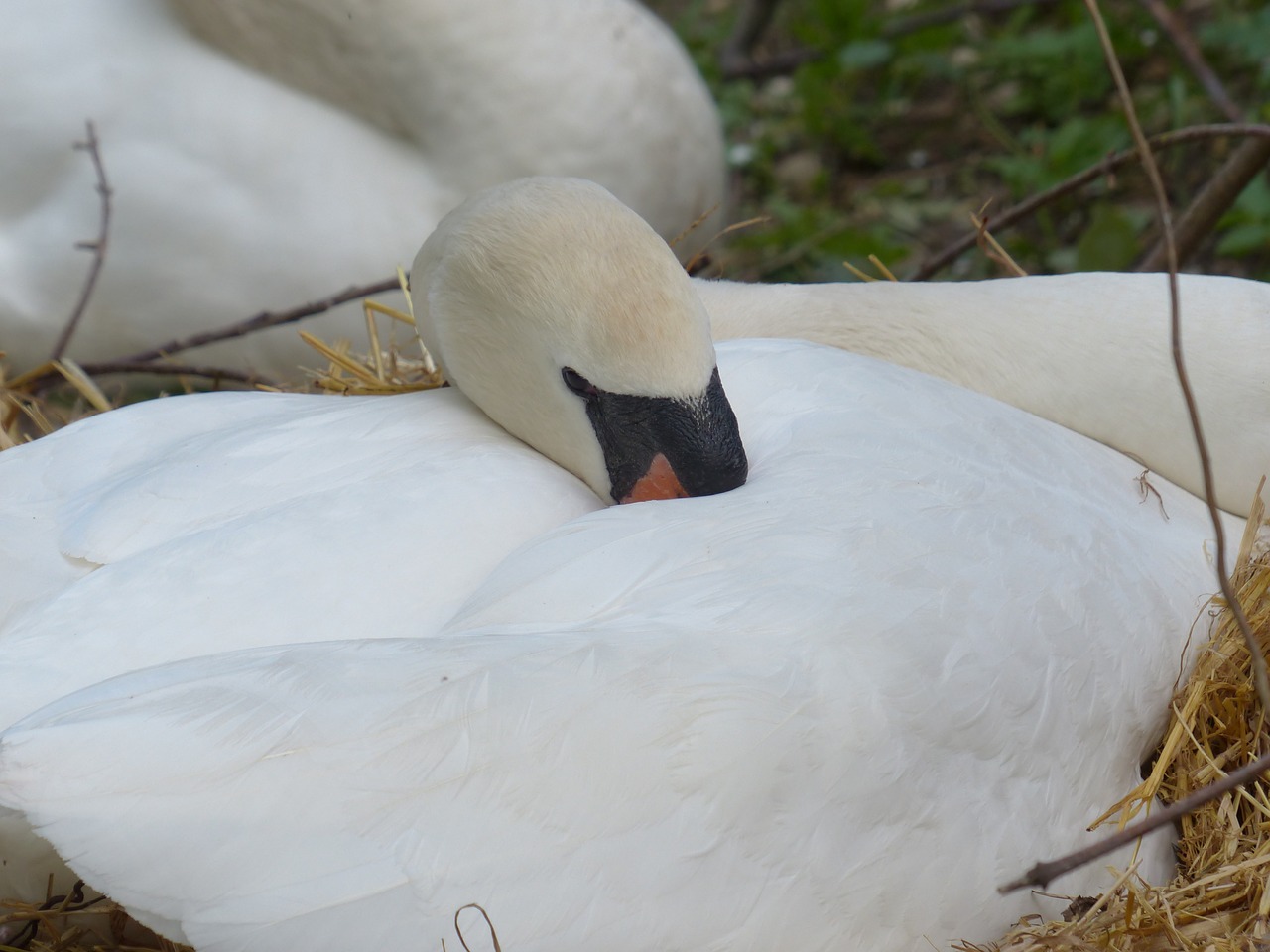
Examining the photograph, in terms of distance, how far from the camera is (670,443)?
69.0 inches

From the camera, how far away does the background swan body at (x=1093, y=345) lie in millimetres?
2152

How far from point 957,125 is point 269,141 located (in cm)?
264

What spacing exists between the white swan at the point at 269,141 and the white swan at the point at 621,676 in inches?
52.4

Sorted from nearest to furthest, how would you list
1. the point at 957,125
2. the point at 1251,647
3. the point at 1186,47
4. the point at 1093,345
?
the point at 1251,647
the point at 1093,345
the point at 1186,47
the point at 957,125

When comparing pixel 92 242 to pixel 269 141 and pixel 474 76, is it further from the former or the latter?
pixel 474 76

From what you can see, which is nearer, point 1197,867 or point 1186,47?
point 1197,867

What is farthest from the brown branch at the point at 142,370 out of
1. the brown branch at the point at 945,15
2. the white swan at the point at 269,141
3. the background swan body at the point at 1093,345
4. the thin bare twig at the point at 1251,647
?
the brown branch at the point at 945,15

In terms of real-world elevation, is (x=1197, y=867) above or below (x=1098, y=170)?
below

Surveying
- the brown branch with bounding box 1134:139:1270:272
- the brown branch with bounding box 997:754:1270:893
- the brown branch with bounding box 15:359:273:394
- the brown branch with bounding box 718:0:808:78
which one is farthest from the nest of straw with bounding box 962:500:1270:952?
the brown branch with bounding box 718:0:808:78

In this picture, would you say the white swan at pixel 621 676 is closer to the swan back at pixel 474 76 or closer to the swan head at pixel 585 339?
the swan head at pixel 585 339

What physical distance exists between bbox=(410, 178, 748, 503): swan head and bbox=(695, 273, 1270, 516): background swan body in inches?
22.6

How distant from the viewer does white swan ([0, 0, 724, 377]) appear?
322 centimetres

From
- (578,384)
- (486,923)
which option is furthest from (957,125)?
(486,923)

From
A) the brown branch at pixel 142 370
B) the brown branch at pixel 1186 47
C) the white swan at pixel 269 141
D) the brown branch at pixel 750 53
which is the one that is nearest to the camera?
the brown branch at pixel 1186 47
